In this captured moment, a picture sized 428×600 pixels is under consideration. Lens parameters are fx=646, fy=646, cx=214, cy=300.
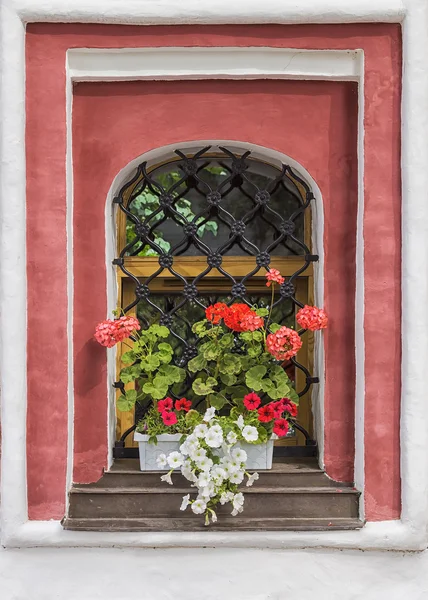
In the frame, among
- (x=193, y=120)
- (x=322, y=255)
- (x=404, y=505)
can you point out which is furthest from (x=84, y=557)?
(x=193, y=120)

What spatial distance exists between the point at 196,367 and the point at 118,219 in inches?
34.2

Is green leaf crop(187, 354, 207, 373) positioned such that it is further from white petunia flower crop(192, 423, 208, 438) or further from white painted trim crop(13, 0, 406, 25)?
white painted trim crop(13, 0, 406, 25)

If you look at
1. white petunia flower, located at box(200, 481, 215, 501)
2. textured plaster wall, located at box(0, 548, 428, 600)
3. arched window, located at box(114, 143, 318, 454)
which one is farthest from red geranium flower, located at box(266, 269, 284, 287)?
textured plaster wall, located at box(0, 548, 428, 600)

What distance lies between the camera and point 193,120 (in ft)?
10.1

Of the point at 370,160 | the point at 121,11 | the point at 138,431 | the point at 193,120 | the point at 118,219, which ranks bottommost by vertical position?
the point at 138,431

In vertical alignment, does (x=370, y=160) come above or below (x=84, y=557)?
above

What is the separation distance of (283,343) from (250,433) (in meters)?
0.43

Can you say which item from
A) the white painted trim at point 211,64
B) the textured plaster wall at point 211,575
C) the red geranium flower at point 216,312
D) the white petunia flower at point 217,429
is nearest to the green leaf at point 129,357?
the red geranium flower at point 216,312

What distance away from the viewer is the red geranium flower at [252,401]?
2.96 metres

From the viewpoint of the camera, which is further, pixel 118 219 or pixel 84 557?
pixel 118 219

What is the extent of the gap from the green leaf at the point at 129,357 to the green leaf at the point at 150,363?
0.20 feet

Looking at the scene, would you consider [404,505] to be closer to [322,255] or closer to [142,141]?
[322,255]

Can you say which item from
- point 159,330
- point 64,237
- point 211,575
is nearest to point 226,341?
point 159,330

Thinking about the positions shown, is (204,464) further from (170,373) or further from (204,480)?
(170,373)
